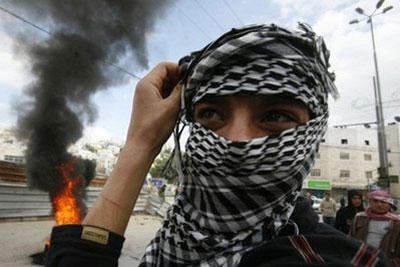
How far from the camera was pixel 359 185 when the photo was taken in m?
41.7

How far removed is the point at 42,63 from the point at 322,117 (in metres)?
14.8

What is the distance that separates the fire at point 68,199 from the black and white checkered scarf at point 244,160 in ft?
44.7

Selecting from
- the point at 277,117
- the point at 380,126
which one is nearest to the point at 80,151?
the point at 380,126

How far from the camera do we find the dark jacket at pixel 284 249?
78 centimetres

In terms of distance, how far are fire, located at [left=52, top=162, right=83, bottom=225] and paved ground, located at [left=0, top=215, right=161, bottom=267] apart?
66 centimetres

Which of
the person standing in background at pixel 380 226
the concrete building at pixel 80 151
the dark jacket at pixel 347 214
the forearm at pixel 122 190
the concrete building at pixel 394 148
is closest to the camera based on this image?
the forearm at pixel 122 190

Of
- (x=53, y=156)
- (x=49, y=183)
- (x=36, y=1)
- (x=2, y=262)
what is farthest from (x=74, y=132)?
(x=2, y=262)

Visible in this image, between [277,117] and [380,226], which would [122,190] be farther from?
[380,226]

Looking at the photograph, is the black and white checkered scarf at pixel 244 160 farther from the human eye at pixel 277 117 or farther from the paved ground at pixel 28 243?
the paved ground at pixel 28 243

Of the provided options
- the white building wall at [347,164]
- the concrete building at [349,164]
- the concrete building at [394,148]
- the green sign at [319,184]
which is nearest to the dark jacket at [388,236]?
the green sign at [319,184]

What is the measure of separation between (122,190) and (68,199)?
15841 mm

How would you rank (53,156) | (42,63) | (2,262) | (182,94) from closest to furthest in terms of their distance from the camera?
(182,94)
(2,262)
(42,63)
(53,156)

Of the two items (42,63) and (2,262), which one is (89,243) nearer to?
(2,262)

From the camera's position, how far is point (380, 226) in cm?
460
